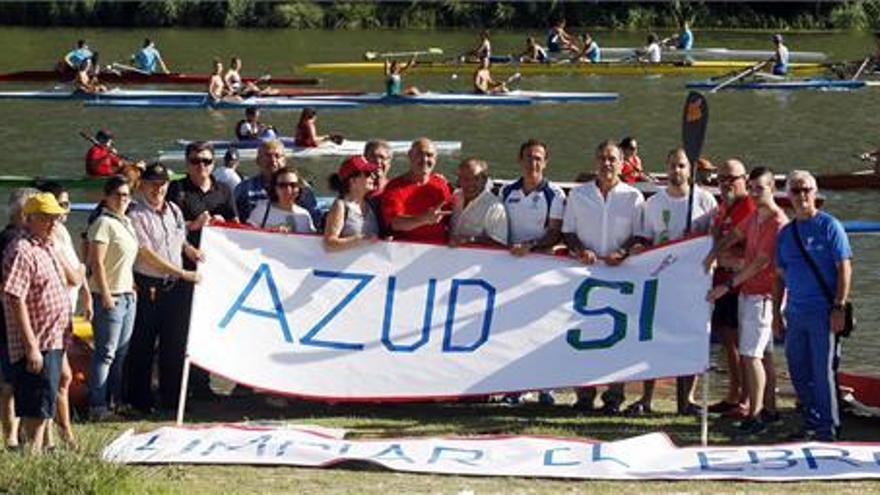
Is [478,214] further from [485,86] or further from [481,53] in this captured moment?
[481,53]

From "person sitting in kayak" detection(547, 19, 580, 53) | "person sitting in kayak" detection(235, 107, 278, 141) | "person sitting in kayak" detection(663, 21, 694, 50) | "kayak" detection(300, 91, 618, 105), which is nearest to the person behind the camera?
"person sitting in kayak" detection(235, 107, 278, 141)

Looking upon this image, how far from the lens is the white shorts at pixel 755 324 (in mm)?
10523

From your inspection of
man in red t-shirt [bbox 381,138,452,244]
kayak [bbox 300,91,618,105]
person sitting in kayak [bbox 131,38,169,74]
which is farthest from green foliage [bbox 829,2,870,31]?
man in red t-shirt [bbox 381,138,452,244]

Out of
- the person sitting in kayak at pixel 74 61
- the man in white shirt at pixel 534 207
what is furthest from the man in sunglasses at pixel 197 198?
the person sitting in kayak at pixel 74 61

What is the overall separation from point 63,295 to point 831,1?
52.4m

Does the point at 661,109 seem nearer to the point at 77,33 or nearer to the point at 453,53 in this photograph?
the point at 453,53

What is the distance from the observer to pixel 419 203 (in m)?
10.9

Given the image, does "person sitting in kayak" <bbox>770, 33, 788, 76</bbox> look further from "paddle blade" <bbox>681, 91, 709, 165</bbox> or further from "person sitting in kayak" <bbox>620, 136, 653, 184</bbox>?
"paddle blade" <bbox>681, 91, 709, 165</bbox>

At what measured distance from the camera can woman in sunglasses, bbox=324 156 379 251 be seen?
1073 centimetres

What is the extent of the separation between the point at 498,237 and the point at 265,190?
165 cm

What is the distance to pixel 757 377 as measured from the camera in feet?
34.6

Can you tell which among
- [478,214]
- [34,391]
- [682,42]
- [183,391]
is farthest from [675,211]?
[682,42]

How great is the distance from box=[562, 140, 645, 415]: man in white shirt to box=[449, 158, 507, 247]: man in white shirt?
429 mm

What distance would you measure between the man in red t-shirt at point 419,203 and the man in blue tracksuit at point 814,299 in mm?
2206
